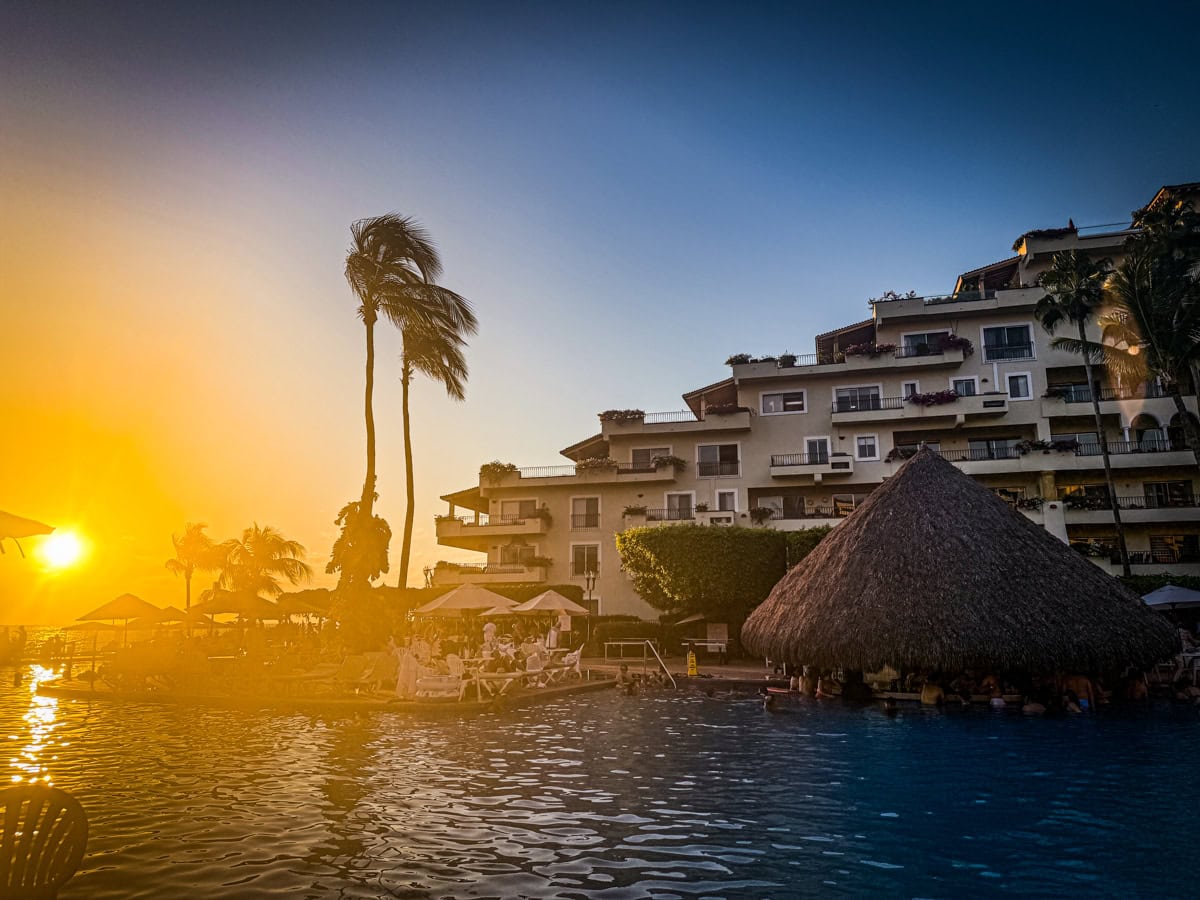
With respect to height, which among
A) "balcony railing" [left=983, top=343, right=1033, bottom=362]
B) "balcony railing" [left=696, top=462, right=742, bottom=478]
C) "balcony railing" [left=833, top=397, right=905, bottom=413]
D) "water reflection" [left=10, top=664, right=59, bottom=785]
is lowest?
"water reflection" [left=10, top=664, right=59, bottom=785]

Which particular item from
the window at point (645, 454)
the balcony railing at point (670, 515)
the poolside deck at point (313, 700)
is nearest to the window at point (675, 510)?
the balcony railing at point (670, 515)

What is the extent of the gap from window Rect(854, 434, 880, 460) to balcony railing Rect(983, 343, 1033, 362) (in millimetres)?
8329

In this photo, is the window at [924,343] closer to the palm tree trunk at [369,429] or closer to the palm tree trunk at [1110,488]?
the palm tree trunk at [1110,488]

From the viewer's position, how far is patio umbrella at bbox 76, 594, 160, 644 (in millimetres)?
31391

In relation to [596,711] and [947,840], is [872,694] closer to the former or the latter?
[596,711]

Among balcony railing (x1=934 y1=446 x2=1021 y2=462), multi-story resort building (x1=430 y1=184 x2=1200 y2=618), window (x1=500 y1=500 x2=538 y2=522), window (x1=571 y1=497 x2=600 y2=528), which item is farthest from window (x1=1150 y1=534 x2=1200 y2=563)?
window (x1=500 y1=500 x2=538 y2=522)

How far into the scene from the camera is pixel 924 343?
45.6 meters

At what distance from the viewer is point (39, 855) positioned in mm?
4801

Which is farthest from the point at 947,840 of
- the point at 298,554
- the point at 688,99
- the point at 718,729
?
the point at 298,554

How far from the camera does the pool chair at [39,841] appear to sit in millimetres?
4555

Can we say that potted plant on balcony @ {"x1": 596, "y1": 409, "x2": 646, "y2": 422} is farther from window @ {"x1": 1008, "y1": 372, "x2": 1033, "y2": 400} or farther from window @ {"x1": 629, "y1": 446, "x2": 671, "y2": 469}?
window @ {"x1": 1008, "y1": 372, "x2": 1033, "y2": 400}

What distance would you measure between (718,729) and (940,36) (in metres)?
15.9

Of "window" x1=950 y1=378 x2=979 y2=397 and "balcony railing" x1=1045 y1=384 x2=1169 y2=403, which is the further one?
"window" x1=950 y1=378 x2=979 y2=397

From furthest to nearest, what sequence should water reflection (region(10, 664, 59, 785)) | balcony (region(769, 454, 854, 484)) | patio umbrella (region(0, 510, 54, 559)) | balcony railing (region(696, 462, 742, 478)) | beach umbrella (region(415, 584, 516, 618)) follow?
1. balcony railing (region(696, 462, 742, 478))
2. balcony (region(769, 454, 854, 484))
3. beach umbrella (region(415, 584, 516, 618))
4. water reflection (region(10, 664, 59, 785))
5. patio umbrella (region(0, 510, 54, 559))
